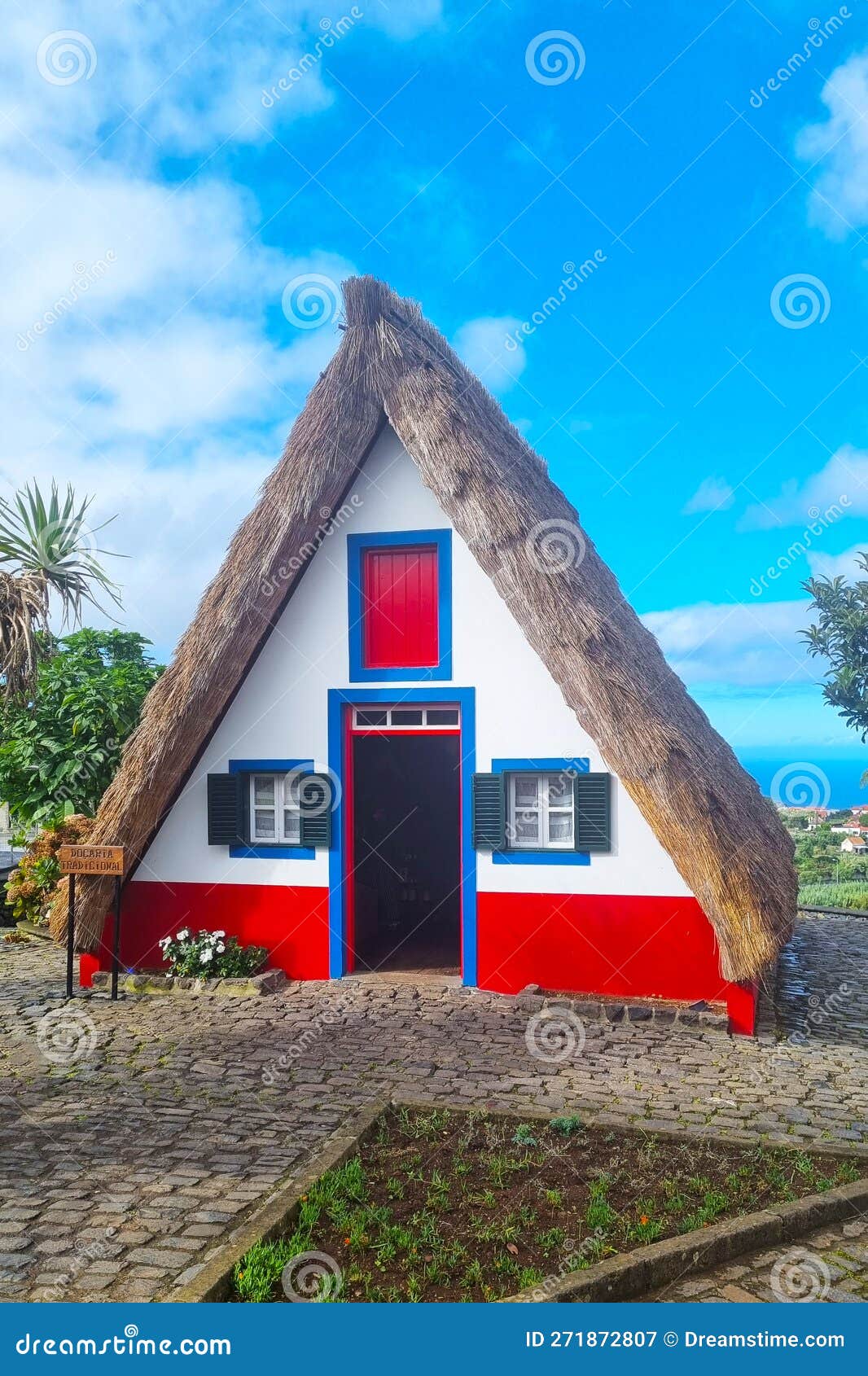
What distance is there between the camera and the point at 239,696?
1091 centimetres

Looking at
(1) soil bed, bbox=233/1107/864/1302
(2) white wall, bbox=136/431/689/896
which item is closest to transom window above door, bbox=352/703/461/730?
(2) white wall, bbox=136/431/689/896

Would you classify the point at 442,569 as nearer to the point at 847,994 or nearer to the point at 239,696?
the point at 239,696

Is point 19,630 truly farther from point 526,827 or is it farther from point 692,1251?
point 692,1251

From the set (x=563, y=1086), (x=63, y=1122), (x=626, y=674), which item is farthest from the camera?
(x=626, y=674)

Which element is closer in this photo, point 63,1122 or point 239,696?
point 63,1122

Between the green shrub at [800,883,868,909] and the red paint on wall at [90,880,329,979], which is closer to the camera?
the red paint on wall at [90,880,329,979]

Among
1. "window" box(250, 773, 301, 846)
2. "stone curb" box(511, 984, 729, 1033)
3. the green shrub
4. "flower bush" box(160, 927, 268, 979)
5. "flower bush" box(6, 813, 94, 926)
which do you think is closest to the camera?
"stone curb" box(511, 984, 729, 1033)

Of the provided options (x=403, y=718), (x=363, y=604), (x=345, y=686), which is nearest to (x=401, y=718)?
(x=403, y=718)

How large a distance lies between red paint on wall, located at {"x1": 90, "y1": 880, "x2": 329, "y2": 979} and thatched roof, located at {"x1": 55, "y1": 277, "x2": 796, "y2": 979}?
402mm

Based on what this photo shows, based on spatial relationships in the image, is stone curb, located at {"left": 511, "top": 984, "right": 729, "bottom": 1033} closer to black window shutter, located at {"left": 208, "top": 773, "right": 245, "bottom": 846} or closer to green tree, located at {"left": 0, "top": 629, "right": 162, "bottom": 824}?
black window shutter, located at {"left": 208, "top": 773, "right": 245, "bottom": 846}

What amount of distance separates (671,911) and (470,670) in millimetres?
3157

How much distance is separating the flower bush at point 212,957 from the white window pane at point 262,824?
3.68ft

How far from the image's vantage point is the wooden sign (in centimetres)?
1014

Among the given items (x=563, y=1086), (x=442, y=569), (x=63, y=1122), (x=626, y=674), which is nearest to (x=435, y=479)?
(x=442, y=569)
